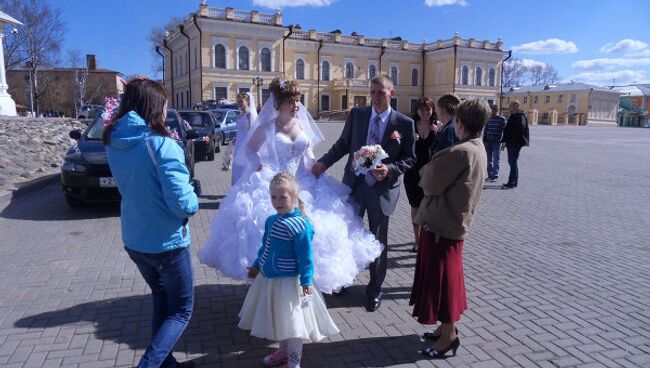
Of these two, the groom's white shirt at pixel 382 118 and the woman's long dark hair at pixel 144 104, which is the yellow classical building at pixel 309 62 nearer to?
the groom's white shirt at pixel 382 118

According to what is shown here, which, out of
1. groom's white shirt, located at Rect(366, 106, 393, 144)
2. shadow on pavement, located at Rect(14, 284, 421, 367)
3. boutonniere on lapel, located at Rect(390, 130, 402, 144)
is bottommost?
shadow on pavement, located at Rect(14, 284, 421, 367)

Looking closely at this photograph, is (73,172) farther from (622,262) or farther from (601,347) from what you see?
(622,262)

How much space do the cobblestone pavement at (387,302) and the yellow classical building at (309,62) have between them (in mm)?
37678

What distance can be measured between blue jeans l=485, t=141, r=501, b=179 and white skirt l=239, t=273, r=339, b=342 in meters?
9.93

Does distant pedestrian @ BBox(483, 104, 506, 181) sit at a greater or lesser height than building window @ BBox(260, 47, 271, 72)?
lesser

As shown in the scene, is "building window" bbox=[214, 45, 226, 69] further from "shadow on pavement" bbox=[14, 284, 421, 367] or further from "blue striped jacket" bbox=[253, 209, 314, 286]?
"blue striped jacket" bbox=[253, 209, 314, 286]

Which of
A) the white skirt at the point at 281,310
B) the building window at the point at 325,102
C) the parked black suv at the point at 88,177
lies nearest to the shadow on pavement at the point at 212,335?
the white skirt at the point at 281,310

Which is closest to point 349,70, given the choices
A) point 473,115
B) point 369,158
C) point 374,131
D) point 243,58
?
point 243,58

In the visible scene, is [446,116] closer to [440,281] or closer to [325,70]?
[440,281]

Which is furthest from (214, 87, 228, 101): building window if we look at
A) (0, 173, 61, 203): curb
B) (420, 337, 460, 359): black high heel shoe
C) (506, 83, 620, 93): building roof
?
(506, 83, 620, 93): building roof

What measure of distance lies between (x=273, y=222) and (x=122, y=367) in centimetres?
154

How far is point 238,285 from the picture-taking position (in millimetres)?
4832

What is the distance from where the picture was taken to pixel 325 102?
59.7 meters

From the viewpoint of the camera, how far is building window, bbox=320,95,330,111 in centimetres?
5922
